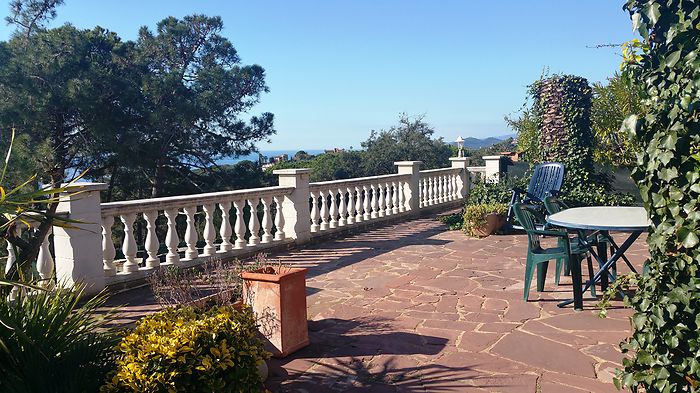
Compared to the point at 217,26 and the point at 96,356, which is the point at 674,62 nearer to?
the point at 96,356

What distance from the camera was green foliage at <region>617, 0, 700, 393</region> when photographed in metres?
2.22

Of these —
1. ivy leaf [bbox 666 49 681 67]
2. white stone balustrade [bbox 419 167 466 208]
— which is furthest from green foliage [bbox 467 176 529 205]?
ivy leaf [bbox 666 49 681 67]

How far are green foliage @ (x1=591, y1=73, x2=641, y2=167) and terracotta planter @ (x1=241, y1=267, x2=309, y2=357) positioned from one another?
359 inches

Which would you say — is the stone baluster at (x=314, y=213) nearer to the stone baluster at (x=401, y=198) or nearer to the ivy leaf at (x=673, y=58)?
the stone baluster at (x=401, y=198)

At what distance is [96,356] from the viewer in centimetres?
279

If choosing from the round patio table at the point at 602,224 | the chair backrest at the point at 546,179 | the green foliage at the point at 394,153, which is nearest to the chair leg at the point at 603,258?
the round patio table at the point at 602,224

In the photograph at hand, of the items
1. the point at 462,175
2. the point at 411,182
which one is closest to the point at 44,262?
the point at 411,182

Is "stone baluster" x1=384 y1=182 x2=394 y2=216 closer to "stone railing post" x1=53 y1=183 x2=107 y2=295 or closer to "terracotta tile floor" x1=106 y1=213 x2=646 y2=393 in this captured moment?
"terracotta tile floor" x1=106 y1=213 x2=646 y2=393

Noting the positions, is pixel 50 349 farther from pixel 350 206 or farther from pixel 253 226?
pixel 350 206

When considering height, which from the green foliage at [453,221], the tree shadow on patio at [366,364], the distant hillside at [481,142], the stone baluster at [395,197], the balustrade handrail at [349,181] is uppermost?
the distant hillside at [481,142]

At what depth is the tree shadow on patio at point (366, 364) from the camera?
11.1 feet

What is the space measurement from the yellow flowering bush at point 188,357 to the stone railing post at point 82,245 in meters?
2.84

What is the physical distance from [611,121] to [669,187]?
1034 cm

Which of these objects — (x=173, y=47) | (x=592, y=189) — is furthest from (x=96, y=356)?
(x=173, y=47)
